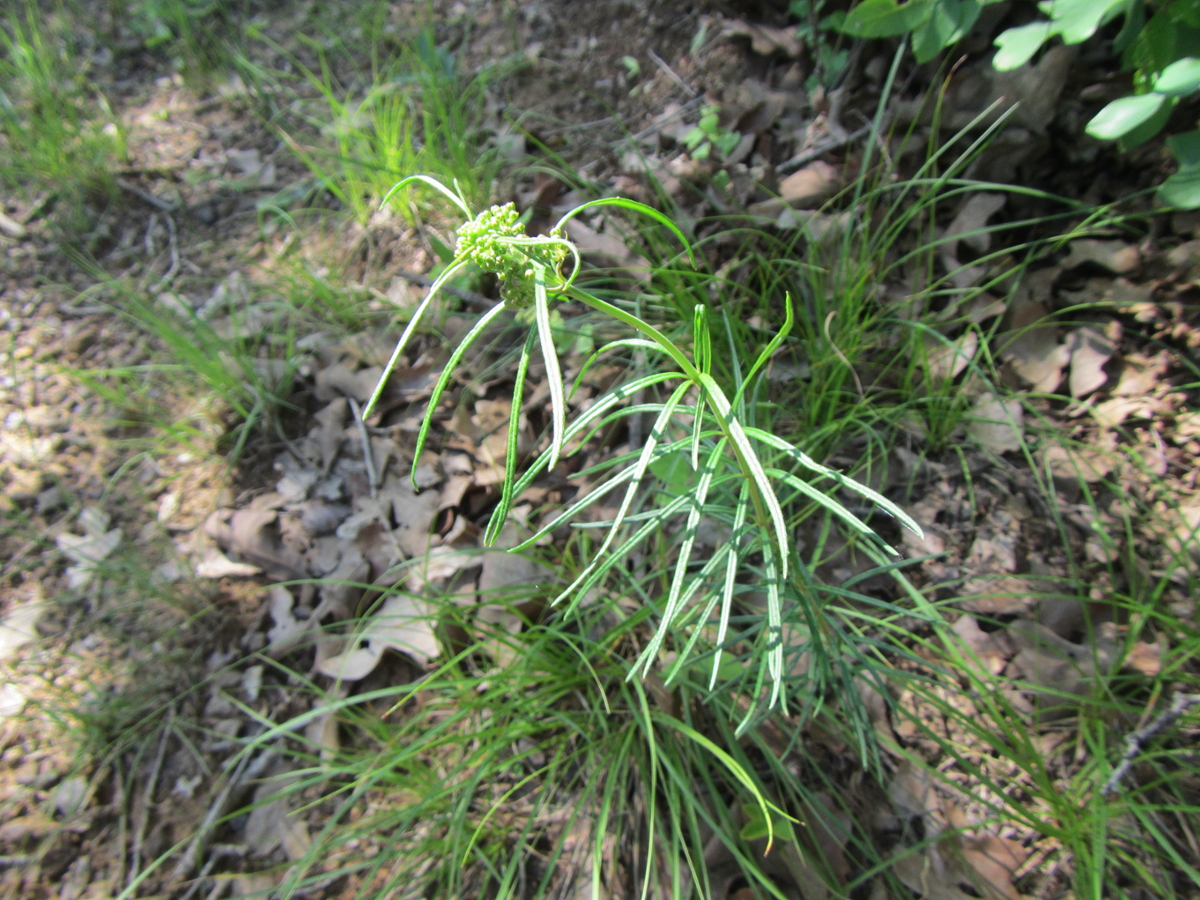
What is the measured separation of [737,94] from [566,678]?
6.57ft

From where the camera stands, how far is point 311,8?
3.22 meters

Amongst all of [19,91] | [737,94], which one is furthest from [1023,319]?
[19,91]

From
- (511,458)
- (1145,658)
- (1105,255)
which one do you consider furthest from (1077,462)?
(511,458)

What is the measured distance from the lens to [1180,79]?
110 cm

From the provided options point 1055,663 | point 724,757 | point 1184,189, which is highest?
point 1184,189

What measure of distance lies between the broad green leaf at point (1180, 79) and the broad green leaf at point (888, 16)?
1.84 feet

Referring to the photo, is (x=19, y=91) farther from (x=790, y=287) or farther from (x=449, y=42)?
(x=790, y=287)

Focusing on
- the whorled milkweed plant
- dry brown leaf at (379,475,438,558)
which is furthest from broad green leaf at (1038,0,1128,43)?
dry brown leaf at (379,475,438,558)

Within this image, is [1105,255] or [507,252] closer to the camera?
[507,252]

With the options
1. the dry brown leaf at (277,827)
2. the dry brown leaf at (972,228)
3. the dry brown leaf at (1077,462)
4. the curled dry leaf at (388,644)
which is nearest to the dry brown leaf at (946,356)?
the dry brown leaf at (972,228)

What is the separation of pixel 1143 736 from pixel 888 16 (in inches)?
64.1

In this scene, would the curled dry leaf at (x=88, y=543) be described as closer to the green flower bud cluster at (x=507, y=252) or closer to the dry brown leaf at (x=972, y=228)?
the green flower bud cluster at (x=507, y=252)

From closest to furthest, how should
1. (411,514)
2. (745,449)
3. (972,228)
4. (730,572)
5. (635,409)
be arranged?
(745,449), (730,572), (635,409), (972,228), (411,514)

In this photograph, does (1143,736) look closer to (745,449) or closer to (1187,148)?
(745,449)
